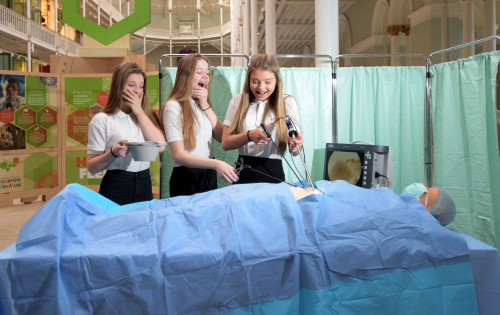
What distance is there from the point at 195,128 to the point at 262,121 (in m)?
0.34

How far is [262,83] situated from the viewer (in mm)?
2189

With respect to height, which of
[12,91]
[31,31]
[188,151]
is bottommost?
[188,151]

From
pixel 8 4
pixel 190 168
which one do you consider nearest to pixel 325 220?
pixel 190 168

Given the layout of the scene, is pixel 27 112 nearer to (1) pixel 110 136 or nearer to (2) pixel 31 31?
(1) pixel 110 136

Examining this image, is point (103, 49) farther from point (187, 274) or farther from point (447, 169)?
point (187, 274)

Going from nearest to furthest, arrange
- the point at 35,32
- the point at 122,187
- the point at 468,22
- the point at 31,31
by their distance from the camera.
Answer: the point at 122,187
the point at 468,22
the point at 31,31
the point at 35,32

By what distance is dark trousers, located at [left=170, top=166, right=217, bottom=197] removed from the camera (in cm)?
216

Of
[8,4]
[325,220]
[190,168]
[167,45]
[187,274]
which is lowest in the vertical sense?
[187,274]

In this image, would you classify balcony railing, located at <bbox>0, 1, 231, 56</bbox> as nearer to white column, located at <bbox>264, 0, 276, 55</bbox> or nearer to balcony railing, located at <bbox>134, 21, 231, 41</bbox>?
balcony railing, located at <bbox>134, 21, 231, 41</bbox>

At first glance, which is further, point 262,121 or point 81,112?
point 81,112

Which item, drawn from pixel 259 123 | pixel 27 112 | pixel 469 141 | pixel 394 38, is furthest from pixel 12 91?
pixel 394 38

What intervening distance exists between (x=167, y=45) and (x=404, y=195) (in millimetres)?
27791

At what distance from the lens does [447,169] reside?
10.3ft

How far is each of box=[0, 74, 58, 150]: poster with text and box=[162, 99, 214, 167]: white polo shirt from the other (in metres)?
3.64
